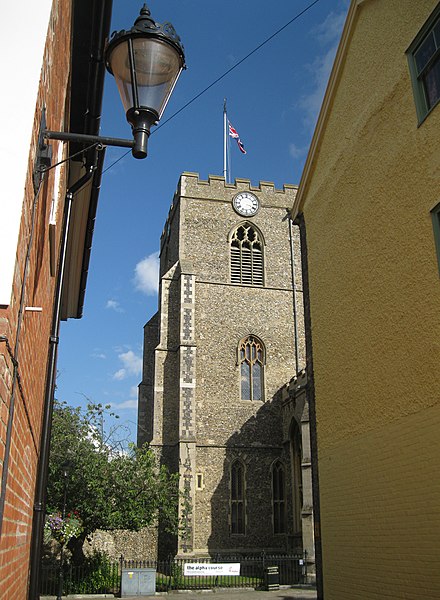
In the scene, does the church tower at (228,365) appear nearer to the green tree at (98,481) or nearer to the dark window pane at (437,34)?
the green tree at (98,481)

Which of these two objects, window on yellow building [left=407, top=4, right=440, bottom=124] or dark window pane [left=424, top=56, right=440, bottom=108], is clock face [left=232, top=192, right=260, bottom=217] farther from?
dark window pane [left=424, top=56, right=440, bottom=108]

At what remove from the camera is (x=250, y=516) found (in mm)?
25953

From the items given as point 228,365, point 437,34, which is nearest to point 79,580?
point 228,365

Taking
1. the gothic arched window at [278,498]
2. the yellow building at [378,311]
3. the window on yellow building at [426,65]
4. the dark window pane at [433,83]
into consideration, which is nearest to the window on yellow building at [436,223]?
the yellow building at [378,311]

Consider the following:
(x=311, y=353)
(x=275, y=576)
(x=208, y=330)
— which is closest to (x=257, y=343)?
(x=208, y=330)

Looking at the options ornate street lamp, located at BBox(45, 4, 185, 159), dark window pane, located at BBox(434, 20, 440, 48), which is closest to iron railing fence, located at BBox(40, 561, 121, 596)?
dark window pane, located at BBox(434, 20, 440, 48)

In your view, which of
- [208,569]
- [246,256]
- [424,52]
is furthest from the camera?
[246,256]

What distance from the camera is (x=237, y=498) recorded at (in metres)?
26.5

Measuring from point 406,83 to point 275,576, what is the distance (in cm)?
1774

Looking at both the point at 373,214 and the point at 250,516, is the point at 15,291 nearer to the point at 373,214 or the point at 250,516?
the point at 373,214

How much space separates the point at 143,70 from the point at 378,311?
6433 mm

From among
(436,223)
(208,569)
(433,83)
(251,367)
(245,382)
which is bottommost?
(208,569)

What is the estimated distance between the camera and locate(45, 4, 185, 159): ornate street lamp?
321 cm

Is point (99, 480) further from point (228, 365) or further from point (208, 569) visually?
point (228, 365)
